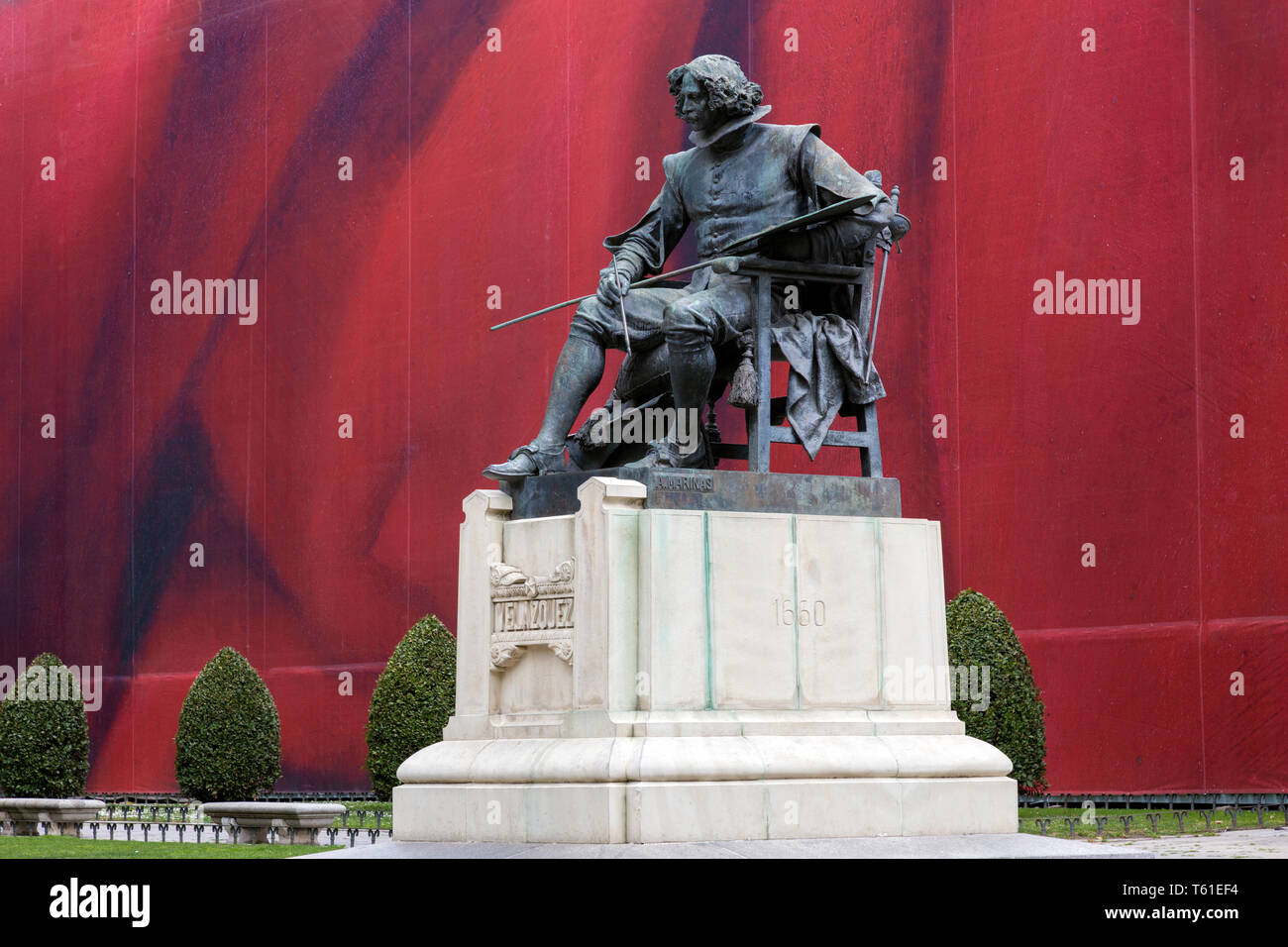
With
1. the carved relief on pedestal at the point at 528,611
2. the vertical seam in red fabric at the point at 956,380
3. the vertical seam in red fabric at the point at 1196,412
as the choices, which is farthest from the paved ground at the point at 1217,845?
the vertical seam in red fabric at the point at 956,380

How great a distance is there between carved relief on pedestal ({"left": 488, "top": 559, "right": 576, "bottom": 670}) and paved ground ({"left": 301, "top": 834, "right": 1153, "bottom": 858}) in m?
0.91

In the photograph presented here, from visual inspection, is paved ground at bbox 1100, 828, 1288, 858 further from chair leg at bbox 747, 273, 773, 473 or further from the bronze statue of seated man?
the bronze statue of seated man

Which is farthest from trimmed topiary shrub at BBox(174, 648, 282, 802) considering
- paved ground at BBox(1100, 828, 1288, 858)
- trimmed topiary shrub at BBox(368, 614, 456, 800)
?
paved ground at BBox(1100, 828, 1288, 858)

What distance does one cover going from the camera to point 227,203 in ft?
79.1

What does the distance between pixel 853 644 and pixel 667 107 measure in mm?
11310

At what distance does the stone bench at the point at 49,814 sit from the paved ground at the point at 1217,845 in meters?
9.62

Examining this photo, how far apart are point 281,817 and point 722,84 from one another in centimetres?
698

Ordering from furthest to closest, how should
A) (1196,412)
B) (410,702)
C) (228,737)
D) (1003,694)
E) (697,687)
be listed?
(228,737) < (410,702) < (1196,412) < (1003,694) < (697,687)

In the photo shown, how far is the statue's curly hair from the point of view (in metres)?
9.28

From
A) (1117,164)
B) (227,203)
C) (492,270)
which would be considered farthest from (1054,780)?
(227,203)

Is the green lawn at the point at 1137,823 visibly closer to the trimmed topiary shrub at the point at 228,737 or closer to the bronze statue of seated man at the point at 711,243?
the bronze statue of seated man at the point at 711,243

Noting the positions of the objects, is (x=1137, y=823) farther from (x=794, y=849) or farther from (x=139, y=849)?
(x=139, y=849)

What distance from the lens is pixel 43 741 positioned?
21.1 m

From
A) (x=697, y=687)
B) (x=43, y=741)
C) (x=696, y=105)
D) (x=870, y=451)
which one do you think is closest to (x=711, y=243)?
(x=696, y=105)
